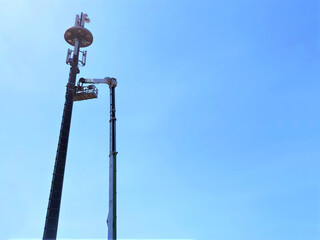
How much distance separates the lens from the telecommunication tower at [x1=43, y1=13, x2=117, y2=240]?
2212 cm

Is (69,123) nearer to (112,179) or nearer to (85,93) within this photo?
(85,93)

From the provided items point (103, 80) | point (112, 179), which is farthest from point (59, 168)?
point (112, 179)

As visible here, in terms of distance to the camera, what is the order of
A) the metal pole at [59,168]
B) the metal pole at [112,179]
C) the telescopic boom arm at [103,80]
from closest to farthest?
the metal pole at [112,179] → the telescopic boom arm at [103,80] → the metal pole at [59,168]

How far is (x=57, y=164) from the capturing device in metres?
29.6

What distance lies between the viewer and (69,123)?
31.8m

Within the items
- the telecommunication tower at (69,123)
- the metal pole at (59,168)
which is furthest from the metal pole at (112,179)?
the metal pole at (59,168)

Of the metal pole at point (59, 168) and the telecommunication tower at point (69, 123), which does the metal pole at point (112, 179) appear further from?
the metal pole at point (59, 168)

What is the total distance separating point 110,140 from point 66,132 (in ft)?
30.1

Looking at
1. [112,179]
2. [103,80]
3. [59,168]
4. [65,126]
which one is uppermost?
[103,80]

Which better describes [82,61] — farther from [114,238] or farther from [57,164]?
[114,238]

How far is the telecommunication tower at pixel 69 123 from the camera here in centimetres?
2212

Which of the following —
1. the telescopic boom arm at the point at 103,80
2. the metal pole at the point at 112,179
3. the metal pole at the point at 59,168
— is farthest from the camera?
the metal pole at the point at 59,168

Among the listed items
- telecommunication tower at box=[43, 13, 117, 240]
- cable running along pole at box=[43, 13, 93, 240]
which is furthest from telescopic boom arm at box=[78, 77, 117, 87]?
cable running along pole at box=[43, 13, 93, 240]

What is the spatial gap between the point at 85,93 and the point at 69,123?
132 inches
